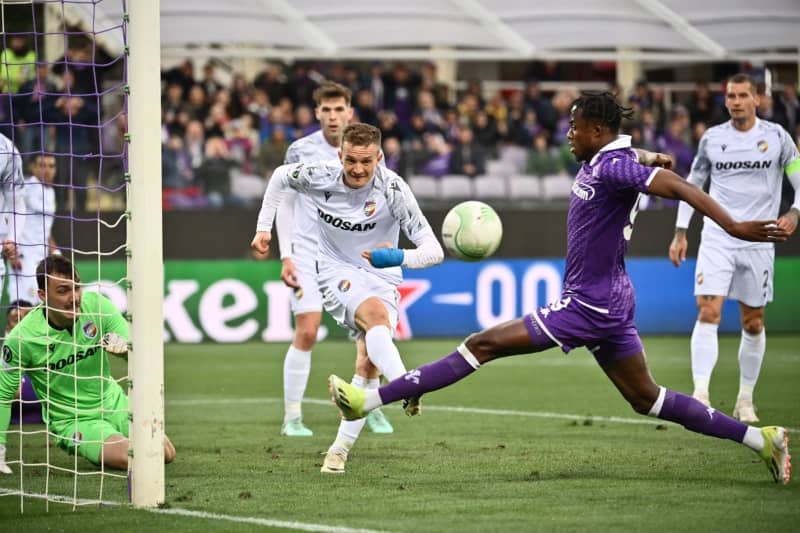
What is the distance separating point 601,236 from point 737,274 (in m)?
3.71

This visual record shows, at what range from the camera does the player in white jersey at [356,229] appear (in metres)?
7.77

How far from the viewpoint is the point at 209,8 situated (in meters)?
21.8

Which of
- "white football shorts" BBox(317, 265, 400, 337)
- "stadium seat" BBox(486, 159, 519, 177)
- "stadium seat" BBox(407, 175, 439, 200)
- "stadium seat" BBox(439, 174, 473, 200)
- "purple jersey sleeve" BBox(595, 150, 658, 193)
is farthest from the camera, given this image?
"stadium seat" BBox(486, 159, 519, 177)

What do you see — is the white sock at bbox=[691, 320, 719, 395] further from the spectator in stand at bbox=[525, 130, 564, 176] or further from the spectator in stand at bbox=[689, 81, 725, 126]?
the spectator in stand at bbox=[689, 81, 725, 126]

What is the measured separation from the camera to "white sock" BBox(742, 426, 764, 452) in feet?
23.0

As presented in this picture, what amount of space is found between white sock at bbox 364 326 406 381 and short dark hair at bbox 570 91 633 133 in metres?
1.71

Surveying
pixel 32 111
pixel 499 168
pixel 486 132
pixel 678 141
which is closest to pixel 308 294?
pixel 32 111

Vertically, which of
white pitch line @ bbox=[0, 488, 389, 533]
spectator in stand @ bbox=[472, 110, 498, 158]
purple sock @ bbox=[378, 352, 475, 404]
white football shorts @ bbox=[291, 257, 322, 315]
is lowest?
white pitch line @ bbox=[0, 488, 389, 533]

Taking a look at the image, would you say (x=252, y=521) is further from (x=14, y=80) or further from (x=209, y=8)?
(x=209, y=8)

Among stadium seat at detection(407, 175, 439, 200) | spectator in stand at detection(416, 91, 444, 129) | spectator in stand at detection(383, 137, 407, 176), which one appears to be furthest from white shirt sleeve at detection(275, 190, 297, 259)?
spectator in stand at detection(416, 91, 444, 129)

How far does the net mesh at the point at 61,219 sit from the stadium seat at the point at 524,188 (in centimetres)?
582

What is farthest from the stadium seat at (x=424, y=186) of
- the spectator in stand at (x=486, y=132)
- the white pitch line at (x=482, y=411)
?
the white pitch line at (x=482, y=411)

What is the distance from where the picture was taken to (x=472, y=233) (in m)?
7.26

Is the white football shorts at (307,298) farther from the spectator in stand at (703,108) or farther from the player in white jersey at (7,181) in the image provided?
the spectator in stand at (703,108)
